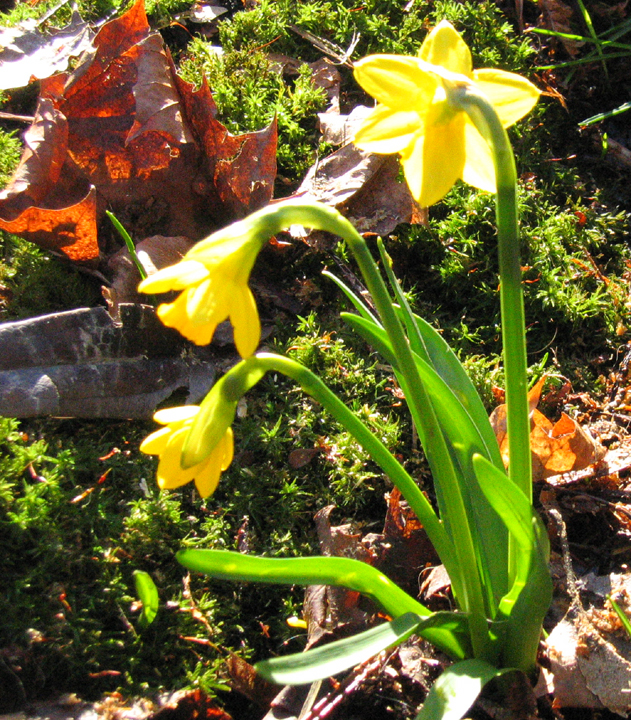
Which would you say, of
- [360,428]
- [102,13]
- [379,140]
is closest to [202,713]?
[360,428]

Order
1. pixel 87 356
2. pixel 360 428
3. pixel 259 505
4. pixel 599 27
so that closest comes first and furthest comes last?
pixel 360 428 → pixel 259 505 → pixel 87 356 → pixel 599 27

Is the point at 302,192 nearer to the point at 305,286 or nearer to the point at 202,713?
the point at 305,286

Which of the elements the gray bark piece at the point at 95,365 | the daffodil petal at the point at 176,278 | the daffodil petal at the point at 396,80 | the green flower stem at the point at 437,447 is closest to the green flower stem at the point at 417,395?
the green flower stem at the point at 437,447

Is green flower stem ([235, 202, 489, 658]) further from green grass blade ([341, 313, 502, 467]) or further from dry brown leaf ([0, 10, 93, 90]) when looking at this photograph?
dry brown leaf ([0, 10, 93, 90])

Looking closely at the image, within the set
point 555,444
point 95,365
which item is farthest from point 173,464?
point 555,444

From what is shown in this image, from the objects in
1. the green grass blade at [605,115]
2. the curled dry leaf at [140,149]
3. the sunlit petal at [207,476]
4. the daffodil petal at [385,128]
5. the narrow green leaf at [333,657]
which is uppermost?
the daffodil petal at [385,128]

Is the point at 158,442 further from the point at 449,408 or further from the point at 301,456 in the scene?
the point at 301,456

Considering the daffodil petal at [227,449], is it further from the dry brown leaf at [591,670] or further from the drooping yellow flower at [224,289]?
the dry brown leaf at [591,670]
